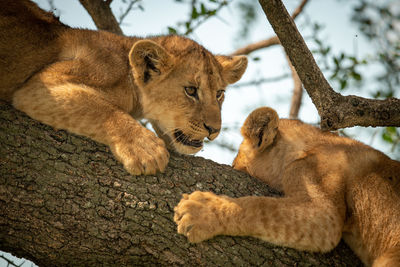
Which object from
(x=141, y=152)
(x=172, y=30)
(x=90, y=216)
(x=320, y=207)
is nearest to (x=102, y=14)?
(x=172, y=30)

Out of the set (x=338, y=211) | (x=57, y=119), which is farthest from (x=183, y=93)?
(x=338, y=211)

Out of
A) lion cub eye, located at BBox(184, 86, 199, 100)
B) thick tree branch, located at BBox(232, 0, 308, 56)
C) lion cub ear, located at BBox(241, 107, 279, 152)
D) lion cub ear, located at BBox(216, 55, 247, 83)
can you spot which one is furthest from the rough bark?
thick tree branch, located at BBox(232, 0, 308, 56)

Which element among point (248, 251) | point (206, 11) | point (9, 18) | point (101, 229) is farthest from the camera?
point (206, 11)

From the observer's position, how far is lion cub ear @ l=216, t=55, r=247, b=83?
15.0ft

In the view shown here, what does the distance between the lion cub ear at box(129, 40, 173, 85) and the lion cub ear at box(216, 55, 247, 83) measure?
748 mm

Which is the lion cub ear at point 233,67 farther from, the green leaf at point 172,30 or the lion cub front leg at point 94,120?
the lion cub front leg at point 94,120

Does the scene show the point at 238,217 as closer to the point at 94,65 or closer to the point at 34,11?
the point at 94,65

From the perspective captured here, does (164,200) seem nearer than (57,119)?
Yes

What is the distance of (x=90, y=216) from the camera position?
2.77 metres

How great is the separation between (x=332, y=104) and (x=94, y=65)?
2.08 meters

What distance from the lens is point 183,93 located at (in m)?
4.10

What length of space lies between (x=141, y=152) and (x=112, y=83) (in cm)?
93

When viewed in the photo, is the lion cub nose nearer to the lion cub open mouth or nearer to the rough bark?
the lion cub open mouth

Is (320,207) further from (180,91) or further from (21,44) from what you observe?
(21,44)
